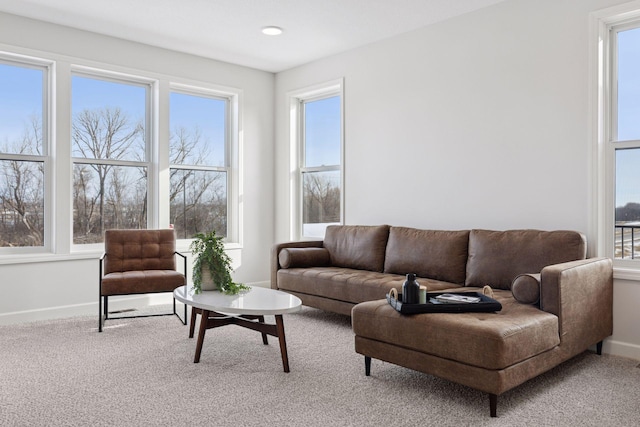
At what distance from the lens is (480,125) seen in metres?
4.16

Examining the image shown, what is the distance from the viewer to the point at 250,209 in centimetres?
599

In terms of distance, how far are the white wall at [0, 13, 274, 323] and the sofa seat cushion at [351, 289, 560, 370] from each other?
3.10m

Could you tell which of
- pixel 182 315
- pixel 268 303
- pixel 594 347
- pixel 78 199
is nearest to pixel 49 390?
pixel 268 303

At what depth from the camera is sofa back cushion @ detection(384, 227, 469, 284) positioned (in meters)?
3.88

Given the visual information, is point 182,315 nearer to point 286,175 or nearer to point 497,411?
point 286,175

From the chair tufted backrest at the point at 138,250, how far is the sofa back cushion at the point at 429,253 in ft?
6.70

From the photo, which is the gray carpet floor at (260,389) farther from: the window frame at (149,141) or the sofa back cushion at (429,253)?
the window frame at (149,141)

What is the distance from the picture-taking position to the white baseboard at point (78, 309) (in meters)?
4.32

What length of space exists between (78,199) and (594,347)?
4.62 m

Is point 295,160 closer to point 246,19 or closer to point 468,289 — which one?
point 246,19

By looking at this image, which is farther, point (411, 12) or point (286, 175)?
point (286, 175)

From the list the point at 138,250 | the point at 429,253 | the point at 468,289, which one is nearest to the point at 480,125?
the point at 429,253

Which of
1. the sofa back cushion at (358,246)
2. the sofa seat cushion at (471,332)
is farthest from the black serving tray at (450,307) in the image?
the sofa back cushion at (358,246)

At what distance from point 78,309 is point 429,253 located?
129 inches
